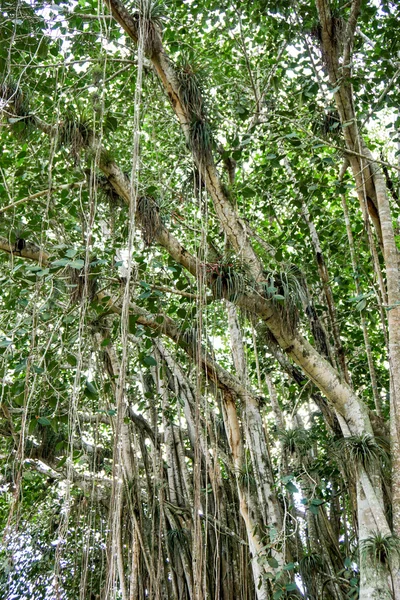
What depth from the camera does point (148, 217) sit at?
2.97 meters

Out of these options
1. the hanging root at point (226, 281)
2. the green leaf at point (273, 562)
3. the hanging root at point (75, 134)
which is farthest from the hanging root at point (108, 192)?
the green leaf at point (273, 562)

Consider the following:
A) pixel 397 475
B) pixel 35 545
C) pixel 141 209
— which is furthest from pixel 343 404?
pixel 35 545

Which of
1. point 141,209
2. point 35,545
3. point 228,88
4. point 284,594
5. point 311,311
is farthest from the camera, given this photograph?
point 35,545

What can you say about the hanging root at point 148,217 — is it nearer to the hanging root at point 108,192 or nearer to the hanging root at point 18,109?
the hanging root at point 108,192

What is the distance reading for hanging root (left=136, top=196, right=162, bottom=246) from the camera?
9.74 feet

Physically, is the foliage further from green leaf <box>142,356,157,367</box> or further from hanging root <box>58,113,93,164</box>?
green leaf <box>142,356,157,367</box>

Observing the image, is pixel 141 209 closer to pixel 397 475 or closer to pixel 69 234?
pixel 69 234

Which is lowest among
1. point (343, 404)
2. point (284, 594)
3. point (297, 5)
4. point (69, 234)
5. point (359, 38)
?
point (284, 594)

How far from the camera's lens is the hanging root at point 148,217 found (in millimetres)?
2969

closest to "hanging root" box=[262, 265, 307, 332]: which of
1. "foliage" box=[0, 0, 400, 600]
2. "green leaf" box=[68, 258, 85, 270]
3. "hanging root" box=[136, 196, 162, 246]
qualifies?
"foliage" box=[0, 0, 400, 600]

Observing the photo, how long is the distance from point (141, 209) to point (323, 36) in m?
1.48

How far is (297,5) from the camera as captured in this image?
3393mm

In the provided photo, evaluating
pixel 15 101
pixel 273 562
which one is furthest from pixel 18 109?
pixel 273 562

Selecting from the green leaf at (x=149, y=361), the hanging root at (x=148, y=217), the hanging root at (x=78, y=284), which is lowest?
the green leaf at (x=149, y=361)
